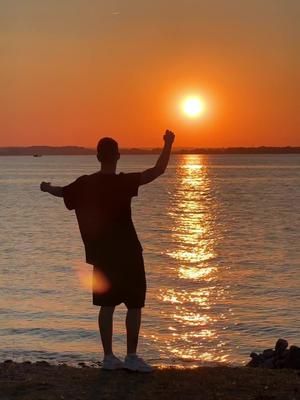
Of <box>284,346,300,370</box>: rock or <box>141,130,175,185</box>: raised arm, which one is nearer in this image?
<box>141,130,175,185</box>: raised arm

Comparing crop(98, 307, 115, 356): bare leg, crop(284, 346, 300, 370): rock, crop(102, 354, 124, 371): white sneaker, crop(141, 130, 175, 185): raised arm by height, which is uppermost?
crop(141, 130, 175, 185): raised arm

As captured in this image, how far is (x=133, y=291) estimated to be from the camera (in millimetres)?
7129

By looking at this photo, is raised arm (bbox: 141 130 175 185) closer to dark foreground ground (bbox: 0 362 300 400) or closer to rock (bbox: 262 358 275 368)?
dark foreground ground (bbox: 0 362 300 400)

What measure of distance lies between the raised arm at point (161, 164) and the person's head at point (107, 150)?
0.35 meters

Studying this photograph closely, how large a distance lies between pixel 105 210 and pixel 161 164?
0.65 meters

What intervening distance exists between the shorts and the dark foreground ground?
696 mm

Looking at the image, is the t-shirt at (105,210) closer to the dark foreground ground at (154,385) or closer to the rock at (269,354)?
the dark foreground ground at (154,385)

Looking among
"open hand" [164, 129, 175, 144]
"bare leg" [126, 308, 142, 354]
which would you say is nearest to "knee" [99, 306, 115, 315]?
"bare leg" [126, 308, 142, 354]

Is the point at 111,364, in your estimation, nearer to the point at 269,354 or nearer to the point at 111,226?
the point at 111,226

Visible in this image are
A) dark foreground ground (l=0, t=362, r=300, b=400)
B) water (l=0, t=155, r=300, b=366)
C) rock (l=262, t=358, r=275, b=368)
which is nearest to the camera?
dark foreground ground (l=0, t=362, r=300, b=400)

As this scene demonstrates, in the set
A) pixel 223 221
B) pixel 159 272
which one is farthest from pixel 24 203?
pixel 159 272

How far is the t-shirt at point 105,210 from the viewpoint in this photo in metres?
7.07

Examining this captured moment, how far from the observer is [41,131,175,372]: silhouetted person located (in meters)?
7.08

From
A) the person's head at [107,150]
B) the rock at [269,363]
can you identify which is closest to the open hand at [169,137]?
the person's head at [107,150]
